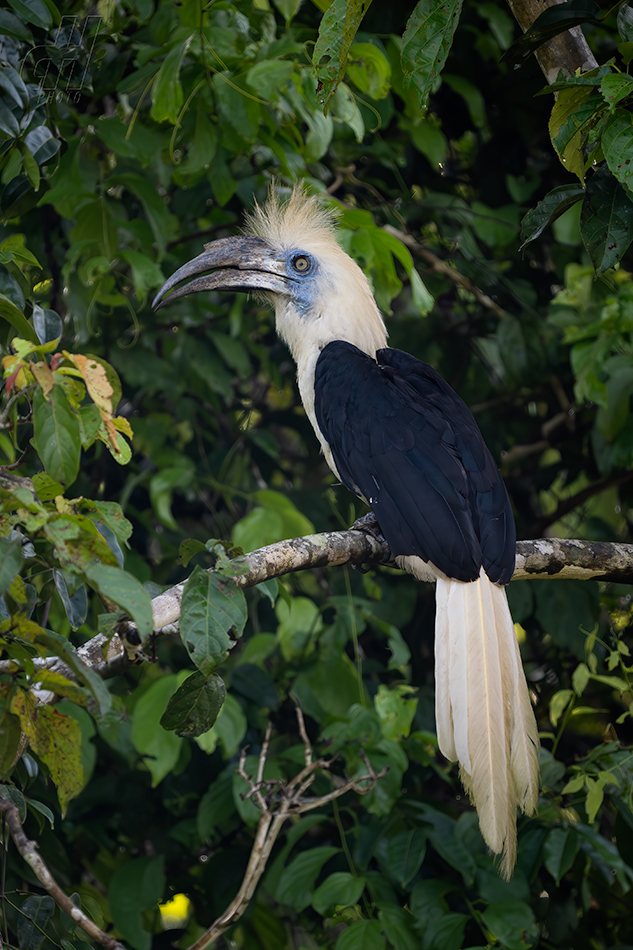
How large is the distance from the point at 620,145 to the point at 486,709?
1156 millimetres

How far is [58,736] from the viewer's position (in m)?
1.26

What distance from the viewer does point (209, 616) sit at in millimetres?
1332

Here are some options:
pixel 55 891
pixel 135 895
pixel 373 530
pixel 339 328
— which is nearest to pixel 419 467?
pixel 373 530

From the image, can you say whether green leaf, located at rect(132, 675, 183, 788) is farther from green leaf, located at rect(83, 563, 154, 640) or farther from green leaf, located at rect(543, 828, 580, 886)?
green leaf, located at rect(83, 563, 154, 640)

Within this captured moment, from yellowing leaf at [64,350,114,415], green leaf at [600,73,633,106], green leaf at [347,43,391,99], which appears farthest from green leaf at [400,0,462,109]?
green leaf at [347,43,391,99]

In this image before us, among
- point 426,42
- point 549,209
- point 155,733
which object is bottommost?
point 155,733

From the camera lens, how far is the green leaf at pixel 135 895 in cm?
242

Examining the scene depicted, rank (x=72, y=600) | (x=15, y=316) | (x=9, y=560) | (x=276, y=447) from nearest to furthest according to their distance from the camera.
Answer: (x=9, y=560), (x=15, y=316), (x=72, y=600), (x=276, y=447)

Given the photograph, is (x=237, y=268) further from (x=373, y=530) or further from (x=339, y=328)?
(x=373, y=530)

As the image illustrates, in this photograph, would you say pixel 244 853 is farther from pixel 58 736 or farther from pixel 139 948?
pixel 58 736

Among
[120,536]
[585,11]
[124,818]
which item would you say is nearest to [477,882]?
[124,818]

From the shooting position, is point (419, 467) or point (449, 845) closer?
point (419, 467)

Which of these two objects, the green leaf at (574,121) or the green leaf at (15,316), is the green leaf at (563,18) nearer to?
the green leaf at (574,121)

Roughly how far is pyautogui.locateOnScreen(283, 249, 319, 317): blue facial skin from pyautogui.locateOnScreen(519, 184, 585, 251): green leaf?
1.38 meters
